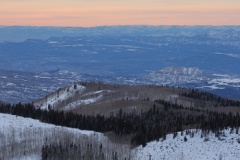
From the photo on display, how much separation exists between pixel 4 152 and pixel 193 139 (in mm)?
34823

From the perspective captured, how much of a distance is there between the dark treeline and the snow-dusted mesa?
8.72 feet

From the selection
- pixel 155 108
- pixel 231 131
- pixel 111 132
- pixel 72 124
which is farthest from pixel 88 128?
pixel 155 108

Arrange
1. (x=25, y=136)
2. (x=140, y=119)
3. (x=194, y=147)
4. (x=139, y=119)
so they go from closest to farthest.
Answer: (x=194, y=147) < (x=25, y=136) < (x=139, y=119) < (x=140, y=119)

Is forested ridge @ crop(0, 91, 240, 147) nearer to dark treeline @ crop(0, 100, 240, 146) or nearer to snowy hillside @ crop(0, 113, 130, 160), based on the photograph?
dark treeline @ crop(0, 100, 240, 146)

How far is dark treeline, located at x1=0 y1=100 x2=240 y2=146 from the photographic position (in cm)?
9762

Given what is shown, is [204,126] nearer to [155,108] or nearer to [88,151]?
[88,151]

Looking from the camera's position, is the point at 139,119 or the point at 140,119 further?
the point at 140,119

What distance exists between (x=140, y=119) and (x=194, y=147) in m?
86.9

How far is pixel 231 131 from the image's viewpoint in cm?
9081

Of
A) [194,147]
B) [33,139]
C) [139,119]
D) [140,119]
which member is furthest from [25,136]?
[140,119]

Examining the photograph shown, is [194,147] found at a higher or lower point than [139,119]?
higher

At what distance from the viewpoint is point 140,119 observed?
571 feet

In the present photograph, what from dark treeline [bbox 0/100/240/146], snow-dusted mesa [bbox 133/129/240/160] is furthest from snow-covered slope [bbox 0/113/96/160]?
snow-dusted mesa [bbox 133/129/240/160]

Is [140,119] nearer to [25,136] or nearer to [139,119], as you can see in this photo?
[139,119]
